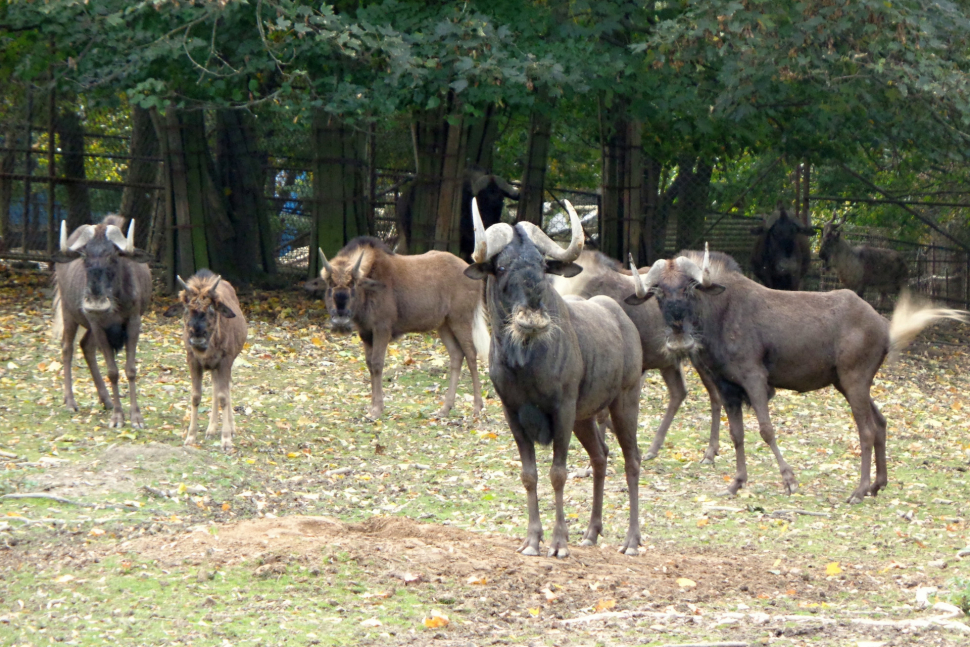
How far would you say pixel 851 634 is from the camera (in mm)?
5609

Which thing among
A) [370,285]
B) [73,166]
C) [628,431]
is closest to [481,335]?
[370,285]

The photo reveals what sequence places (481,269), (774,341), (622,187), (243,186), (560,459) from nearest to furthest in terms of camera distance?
1. (481,269)
2. (560,459)
3. (774,341)
4. (622,187)
5. (243,186)

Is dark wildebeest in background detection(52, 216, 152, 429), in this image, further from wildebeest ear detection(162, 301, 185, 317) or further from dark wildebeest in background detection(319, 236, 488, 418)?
dark wildebeest in background detection(319, 236, 488, 418)

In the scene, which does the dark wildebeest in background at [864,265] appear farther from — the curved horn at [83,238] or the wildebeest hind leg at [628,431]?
the wildebeest hind leg at [628,431]

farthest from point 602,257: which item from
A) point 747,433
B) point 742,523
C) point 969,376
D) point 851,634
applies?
point 969,376

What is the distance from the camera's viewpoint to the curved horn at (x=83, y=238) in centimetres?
1138

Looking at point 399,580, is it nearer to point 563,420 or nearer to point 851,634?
point 563,420

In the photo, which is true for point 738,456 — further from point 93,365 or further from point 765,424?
point 93,365

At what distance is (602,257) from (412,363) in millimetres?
4194

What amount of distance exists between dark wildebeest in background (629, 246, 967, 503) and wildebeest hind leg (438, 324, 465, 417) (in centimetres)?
340

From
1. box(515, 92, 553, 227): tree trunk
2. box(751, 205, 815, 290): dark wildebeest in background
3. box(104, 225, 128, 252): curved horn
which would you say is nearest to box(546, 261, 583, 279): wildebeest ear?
box(104, 225, 128, 252): curved horn

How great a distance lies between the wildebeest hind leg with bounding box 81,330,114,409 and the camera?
1152cm

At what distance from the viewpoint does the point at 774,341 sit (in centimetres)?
973

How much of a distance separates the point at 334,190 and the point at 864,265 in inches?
361
